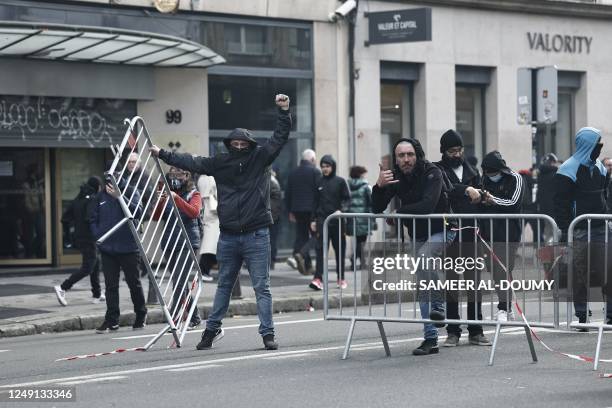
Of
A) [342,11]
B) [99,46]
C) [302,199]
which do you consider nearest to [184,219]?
[302,199]

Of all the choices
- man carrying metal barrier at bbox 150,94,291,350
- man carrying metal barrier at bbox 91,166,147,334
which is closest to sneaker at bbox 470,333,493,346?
man carrying metal barrier at bbox 150,94,291,350

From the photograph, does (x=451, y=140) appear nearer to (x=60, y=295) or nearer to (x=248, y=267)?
(x=248, y=267)

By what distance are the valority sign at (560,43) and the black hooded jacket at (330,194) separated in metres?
11.4

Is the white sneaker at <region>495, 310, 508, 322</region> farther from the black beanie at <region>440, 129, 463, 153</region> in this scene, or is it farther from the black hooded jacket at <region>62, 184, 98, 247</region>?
the black hooded jacket at <region>62, 184, 98, 247</region>

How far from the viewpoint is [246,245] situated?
11055 mm

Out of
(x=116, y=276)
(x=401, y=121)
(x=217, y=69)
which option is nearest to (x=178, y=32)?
(x=217, y=69)

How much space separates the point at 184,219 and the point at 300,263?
629cm

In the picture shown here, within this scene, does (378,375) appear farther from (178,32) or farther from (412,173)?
(178,32)

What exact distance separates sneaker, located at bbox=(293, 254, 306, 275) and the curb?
309 centimetres

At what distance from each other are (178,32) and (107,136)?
7.39 ft

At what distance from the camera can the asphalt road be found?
8391 mm

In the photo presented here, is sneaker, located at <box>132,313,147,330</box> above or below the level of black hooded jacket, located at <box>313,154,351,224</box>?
below

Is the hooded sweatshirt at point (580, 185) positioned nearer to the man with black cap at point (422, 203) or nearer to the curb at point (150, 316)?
the man with black cap at point (422, 203)

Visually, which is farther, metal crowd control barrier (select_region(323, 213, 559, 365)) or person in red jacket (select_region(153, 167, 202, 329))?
person in red jacket (select_region(153, 167, 202, 329))
